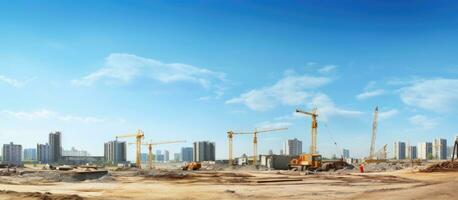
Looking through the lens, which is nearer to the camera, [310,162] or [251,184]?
[251,184]

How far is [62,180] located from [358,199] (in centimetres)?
3368

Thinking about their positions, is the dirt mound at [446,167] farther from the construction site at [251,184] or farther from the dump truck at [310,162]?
the dump truck at [310,162]

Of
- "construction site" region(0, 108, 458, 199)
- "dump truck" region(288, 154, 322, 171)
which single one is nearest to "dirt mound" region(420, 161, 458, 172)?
"construction site" region(0, 108, 458, 199)

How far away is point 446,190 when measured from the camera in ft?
91.8

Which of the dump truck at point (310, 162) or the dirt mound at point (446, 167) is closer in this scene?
the dirt mound at point (446, 167)

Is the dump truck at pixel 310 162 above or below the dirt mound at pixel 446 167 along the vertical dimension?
below

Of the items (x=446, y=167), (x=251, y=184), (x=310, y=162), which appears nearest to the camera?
(x=251, y=184)

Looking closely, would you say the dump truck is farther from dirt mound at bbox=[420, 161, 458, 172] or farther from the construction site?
dirt mound at bbox=[420, 161, 458, 172]

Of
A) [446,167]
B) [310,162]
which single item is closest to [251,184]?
[446,167]

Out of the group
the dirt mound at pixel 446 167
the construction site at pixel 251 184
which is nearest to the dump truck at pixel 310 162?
the construction site at pixel 251 184

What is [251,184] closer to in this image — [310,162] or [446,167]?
[446,167]

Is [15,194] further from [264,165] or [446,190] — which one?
[264,165]

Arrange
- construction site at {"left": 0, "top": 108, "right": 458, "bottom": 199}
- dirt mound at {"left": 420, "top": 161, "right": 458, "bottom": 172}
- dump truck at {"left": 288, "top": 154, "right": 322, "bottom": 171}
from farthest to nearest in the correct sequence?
1. dump truck at {"left": 288, "top": 154, "right": 322, "bottom": 171}
2. dirt mound at {"left": 420, "top": 161, "right": 458, "bottom": 172}
3. construction site at {"left": 0, "top": 108, "right": 458, "bottom": 199}

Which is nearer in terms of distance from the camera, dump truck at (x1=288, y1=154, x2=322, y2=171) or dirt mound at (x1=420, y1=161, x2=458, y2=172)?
dirt mound at (x1=420, y1=161, x2=458, y2=172)
